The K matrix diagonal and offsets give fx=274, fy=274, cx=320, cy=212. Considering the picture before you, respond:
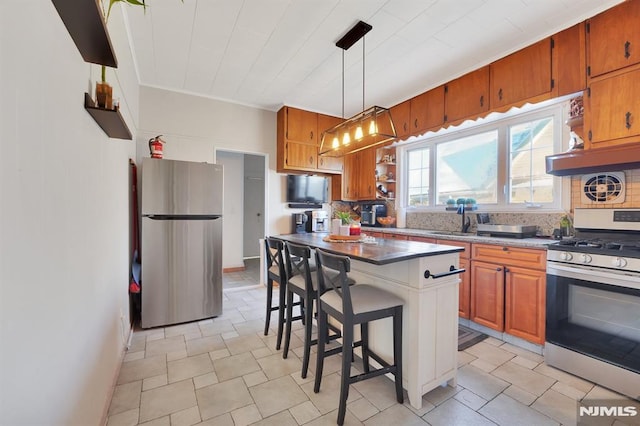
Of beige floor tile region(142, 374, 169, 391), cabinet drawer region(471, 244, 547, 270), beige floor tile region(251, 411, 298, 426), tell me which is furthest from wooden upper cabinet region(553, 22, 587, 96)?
beige floor tile region(142, 374, 169, 391)

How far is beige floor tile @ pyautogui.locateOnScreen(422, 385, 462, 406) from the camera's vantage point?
1.76m

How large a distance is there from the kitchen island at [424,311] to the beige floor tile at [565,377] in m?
0.80

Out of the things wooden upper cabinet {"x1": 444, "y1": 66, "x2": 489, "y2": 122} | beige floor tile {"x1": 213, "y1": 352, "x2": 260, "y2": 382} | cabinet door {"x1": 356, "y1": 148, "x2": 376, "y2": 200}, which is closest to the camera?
beige floor tile {"x1": 213, "y1": 352, "x2": 260, "y2": 382}

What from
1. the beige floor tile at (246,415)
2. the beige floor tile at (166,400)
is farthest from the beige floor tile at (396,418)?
the beige floor tile at (166,400)

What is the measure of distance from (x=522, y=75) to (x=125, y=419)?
4087mm

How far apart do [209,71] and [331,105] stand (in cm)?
177

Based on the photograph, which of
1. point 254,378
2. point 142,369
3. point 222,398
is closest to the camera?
point 222,398

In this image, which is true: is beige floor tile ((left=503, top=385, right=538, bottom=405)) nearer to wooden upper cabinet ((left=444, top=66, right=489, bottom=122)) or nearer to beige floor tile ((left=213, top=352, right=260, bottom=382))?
beige floor tile ((left=213, top=352, right=260, bottom=382))

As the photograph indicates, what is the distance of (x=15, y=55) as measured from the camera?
721 mm

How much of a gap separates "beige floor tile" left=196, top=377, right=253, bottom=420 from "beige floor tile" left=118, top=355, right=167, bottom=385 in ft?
1.58

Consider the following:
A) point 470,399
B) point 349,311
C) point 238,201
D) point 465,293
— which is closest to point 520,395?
point 470,399

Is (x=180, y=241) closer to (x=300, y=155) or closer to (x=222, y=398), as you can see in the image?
(x=222, y=398)

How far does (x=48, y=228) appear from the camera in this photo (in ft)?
3.04

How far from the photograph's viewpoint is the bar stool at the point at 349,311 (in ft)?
5.15
